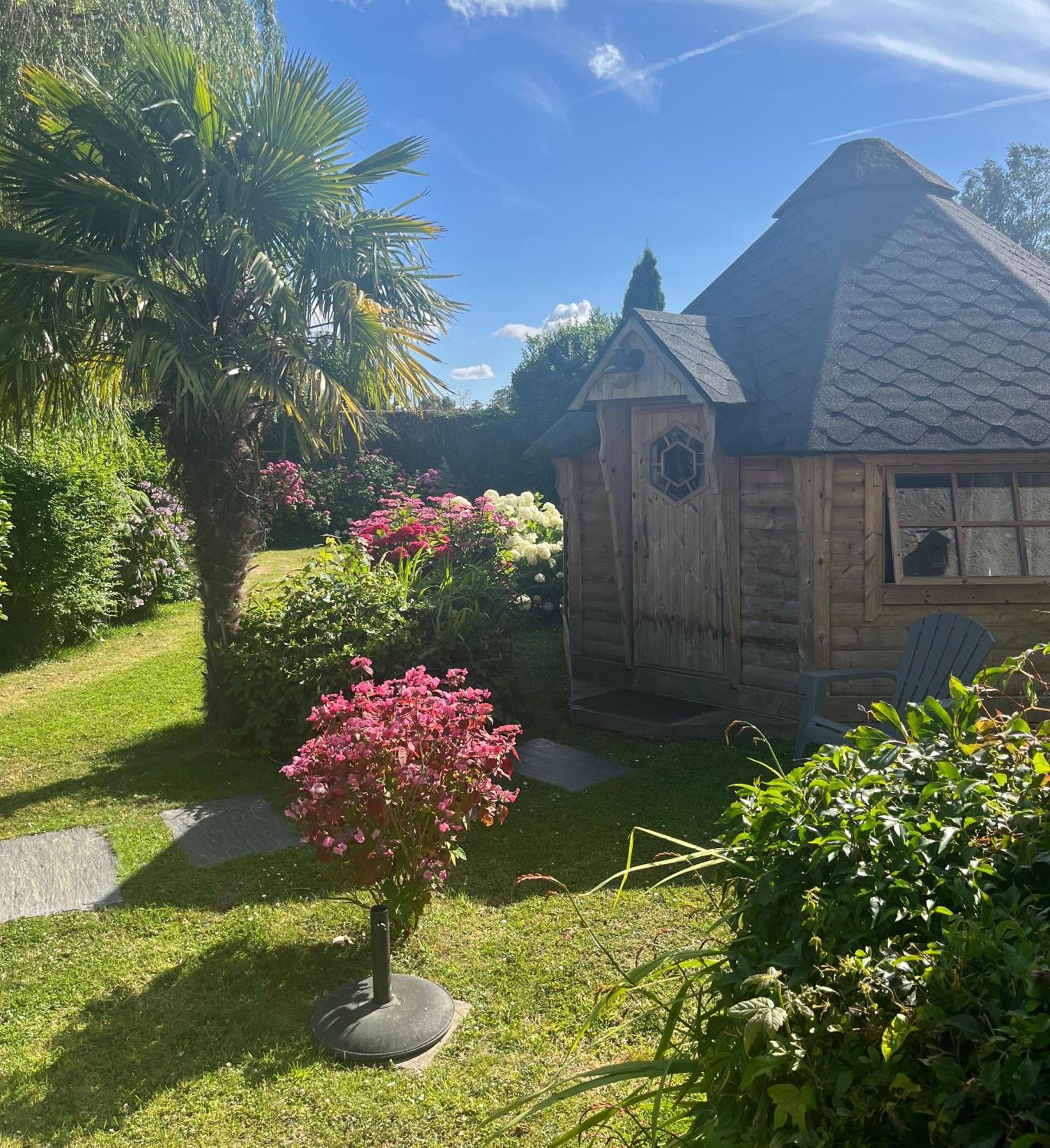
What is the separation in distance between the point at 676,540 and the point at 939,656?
117 inches

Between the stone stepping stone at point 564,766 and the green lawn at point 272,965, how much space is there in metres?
0.15

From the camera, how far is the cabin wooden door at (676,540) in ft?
25.8

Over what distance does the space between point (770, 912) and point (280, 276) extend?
647 cm

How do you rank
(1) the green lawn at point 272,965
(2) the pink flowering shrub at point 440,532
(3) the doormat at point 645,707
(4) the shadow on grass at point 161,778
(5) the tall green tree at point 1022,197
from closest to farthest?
(1) the green lawn at point 272,965
(4) the shadow on grass at point 161,778
(3) the doormat at point 645,707
(2) the pink flowering shrub at point 440,532
(5) the tall green tree at point 1022,197

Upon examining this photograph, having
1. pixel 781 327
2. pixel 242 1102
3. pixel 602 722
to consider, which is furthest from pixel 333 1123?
pixel 781 327

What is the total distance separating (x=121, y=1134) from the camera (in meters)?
3.08

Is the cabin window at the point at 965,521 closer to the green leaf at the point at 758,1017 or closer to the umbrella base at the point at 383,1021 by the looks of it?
the umbrella base at the point at 383,1021

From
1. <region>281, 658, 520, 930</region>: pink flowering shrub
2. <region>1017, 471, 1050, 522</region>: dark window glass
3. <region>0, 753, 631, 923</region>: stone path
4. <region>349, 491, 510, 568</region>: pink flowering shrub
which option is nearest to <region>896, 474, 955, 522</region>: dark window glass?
<region>1017, 471, 1050, 522</region>: dark window glass

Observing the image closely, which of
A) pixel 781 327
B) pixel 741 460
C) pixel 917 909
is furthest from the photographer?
pixel 781 327

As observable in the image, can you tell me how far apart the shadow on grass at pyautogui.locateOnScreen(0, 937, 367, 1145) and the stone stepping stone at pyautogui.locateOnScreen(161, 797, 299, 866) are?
44.6 inches

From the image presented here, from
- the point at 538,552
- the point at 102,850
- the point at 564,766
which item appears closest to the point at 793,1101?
the point at 102,850

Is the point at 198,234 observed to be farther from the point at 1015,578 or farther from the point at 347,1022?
the point at 1015,578

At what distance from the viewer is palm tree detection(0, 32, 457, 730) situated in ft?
20.8

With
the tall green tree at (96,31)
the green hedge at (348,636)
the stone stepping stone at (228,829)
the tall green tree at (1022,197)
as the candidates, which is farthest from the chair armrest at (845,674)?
the tall green tree at (1022,197)
